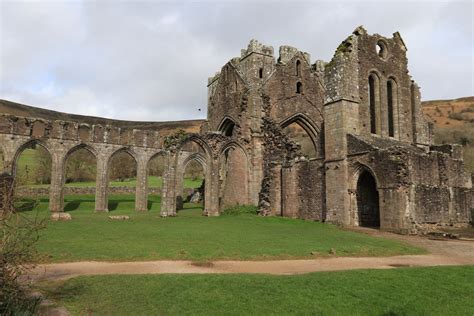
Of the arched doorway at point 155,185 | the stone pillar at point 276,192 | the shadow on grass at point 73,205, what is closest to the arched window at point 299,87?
the stone pillar at point 276,192

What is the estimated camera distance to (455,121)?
68.4 metres

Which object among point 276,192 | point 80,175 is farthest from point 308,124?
point 80,175

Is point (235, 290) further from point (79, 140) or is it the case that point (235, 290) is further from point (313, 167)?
point (79, 140)

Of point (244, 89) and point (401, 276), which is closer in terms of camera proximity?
point (401, 276)

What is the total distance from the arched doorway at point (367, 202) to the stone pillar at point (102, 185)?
18.0 metres

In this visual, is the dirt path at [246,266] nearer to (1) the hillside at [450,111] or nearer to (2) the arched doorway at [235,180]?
(2) the arched doorway at [235,180]

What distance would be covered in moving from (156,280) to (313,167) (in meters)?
14.1

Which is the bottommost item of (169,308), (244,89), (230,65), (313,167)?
(169,308)

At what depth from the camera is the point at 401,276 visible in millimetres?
6832

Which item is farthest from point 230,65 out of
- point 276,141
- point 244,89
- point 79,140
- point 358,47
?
point 79,140

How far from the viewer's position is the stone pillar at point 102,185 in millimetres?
27489

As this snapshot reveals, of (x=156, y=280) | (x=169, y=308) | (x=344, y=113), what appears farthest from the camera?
(x=344, y=113)

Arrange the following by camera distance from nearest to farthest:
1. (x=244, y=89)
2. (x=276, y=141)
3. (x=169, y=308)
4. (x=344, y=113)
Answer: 1. (x=169, y=308)
2. (x=344, y=113)
3. (x=276, y=141)
4. (x=244, y=89)

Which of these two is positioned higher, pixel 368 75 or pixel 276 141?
pixel 368 75
